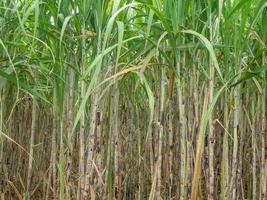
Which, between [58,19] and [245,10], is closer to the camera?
[245,10]

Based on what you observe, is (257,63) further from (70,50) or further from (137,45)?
(70,50)

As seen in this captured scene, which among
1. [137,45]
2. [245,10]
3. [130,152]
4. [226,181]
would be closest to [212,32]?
[245,10]

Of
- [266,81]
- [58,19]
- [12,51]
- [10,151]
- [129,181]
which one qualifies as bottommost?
[129,181]

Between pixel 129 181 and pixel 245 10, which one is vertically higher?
pixel 245 10

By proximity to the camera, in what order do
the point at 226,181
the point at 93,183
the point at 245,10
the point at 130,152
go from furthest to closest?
the point at 130,152, the point at 93,183, the point at 226,181, the point at 245,10

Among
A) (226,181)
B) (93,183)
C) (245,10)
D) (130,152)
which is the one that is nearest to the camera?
(245,10)

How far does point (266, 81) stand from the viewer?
1.25 metres

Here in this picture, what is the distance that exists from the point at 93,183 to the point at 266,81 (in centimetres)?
63

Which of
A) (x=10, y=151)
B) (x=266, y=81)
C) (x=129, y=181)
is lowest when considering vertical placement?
(x=129, y=181)

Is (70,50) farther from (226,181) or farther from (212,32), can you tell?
(226,181)

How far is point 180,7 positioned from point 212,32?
0.12 metres

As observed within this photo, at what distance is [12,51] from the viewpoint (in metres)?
1.36

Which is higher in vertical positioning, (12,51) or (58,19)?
(58,19)

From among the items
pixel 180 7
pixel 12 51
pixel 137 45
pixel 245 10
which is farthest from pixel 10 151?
pixel 245 10
